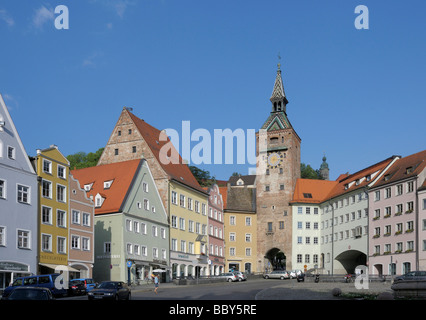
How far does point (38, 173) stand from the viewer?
185ft

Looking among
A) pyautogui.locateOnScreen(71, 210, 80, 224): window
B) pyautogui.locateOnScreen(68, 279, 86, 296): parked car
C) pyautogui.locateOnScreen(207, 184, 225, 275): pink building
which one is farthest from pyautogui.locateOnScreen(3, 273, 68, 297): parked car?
pyautogui.locateOnScreen(207, 184, 225, 275): pink building

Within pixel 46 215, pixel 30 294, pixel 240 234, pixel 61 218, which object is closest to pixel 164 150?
pixel 240 234

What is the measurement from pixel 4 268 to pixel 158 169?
34585 millimetres

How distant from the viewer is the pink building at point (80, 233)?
60.6 metres

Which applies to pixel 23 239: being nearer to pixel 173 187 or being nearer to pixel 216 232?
pixel 173 187

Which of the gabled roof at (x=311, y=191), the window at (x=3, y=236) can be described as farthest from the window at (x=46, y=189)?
the gabled roof at (x=311, y=191)

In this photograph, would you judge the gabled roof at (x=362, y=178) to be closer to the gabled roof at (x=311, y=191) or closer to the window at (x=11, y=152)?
the gabled roof at (x=311, y=191)

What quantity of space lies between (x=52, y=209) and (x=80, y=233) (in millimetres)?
5191

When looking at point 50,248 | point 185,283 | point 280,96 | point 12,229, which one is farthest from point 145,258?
point 280,96

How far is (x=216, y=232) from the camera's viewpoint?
99375 mm

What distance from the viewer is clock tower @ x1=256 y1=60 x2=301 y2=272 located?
10806 cm

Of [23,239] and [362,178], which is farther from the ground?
[362,178]

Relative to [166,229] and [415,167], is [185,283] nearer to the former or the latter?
[166,229]

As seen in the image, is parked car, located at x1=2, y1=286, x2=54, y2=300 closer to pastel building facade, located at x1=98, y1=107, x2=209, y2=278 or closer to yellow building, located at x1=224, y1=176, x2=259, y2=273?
pastel building facade, located at x1=98, y1=107, x2=209, y2=278
